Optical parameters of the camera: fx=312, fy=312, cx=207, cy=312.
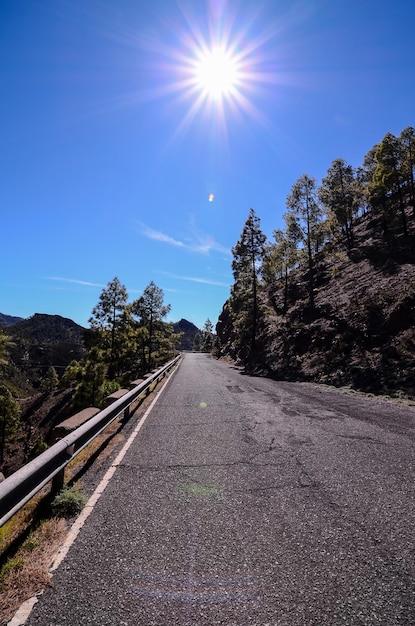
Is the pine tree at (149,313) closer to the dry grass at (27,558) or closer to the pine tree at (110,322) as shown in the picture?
the pine tree at (110,322)

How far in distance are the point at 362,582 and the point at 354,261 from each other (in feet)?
A: 126

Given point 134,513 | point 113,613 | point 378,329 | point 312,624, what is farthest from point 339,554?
point 378,329

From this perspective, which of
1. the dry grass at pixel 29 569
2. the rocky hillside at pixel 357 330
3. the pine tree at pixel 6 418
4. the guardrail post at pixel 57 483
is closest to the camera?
the dry grass at pixel 29 569

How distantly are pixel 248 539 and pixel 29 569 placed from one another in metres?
2.03

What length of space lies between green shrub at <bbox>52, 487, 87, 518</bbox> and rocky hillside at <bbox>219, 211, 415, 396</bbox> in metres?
12.2

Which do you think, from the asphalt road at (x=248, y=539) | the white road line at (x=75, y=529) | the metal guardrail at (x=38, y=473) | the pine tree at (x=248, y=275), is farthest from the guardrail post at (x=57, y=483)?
the pine tree at (x=248, y=275)

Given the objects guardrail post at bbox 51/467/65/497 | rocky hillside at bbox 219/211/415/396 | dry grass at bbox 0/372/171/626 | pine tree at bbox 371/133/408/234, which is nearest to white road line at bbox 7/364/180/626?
dry grass at bbox 0/372/171/626

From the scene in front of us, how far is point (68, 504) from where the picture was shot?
153 inches

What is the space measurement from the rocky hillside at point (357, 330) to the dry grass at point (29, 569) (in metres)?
12.7

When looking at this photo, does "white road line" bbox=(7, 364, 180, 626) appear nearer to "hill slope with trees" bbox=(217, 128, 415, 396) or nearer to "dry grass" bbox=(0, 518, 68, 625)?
"dry grass" bbox=(0, 518, 68, 625)

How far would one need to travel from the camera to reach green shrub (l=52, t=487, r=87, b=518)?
380 centimetres

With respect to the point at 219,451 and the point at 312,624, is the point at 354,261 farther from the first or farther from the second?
the point at 312,624

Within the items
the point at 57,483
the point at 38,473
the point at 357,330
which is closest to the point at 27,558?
the point at 38,473

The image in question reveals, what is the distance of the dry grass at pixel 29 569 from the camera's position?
2.41 metres
